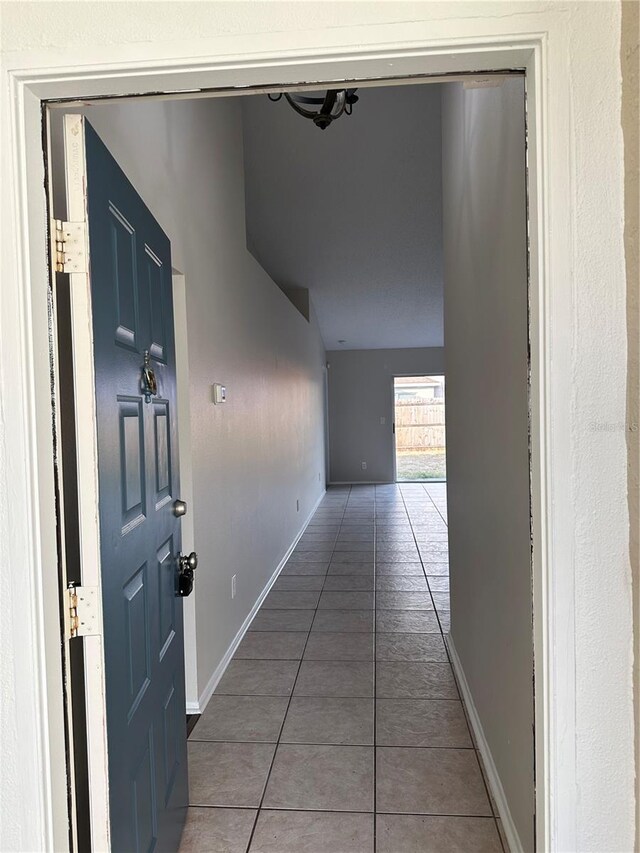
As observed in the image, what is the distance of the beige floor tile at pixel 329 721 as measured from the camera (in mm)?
2377

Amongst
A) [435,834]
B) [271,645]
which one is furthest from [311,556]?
[435,834]

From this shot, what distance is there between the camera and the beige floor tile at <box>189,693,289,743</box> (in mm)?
2414

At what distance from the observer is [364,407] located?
10.6 metres

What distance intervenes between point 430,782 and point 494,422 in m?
1.33

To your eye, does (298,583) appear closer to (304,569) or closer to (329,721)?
(304,569)

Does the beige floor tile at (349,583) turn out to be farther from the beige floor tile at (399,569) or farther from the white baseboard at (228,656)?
the white baseboard at (228,656)

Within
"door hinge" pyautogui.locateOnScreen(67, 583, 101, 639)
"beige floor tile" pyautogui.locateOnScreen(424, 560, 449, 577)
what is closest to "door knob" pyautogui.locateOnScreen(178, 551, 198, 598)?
"door hinge" pyautogui.locateOnScreen(67, 583, 101, 639)

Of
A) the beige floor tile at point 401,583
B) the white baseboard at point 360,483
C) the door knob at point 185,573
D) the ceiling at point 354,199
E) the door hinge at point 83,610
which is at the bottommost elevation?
the beige floor tile at point 401,583

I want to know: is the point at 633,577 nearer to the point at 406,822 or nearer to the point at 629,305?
the point at 629,305

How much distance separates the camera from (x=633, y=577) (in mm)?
855

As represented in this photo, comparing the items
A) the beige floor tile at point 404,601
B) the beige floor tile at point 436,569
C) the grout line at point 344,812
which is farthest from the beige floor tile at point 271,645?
the beige floor tile at point 436,569

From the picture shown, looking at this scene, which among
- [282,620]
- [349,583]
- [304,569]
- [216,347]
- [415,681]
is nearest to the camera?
[415,681]

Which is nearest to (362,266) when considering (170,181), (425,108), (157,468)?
(425,108)

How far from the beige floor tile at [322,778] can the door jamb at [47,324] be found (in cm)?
124
